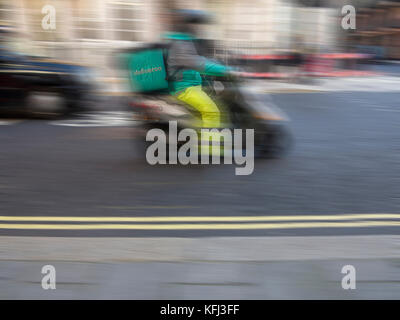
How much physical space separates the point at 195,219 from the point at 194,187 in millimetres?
1065

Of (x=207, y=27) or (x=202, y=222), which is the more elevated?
(x=207, y=27)

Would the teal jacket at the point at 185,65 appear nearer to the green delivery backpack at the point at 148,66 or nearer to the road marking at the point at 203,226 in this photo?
the green delivery backpack at the point at 148,66

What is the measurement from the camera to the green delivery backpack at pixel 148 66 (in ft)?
22.4

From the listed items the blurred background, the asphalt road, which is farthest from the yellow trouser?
the blurred background

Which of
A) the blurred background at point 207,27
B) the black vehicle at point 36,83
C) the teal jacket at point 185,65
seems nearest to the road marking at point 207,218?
the teal jacket at point 185,65

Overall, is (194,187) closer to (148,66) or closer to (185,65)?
(185,65)

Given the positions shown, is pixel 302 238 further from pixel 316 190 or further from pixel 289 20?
pixel 289 20

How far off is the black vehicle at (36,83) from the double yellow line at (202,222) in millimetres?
5284

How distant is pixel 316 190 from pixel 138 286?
9.79ft

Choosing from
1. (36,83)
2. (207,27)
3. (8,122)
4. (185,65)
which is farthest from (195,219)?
(207,27)

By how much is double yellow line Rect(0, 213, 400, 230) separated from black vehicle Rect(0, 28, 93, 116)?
5.28 m

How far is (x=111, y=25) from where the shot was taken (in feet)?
68.8

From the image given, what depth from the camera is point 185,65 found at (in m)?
6.73
